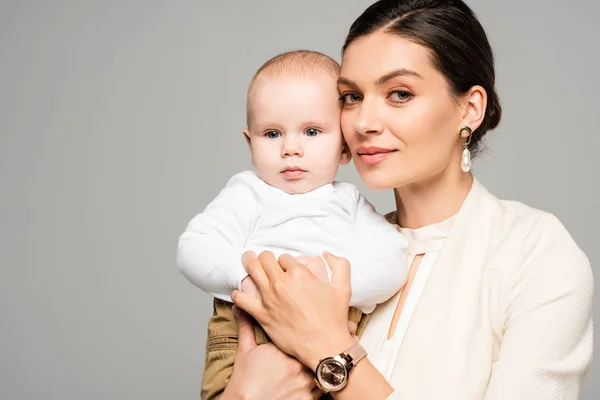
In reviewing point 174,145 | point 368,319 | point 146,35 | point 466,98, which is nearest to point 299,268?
point 368,319

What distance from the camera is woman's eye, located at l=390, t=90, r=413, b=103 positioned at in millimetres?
2744

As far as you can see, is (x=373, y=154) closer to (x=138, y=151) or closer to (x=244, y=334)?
(x=244, y=334)

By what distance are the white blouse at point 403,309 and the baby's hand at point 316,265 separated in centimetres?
30

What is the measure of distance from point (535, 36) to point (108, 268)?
8.91 ft

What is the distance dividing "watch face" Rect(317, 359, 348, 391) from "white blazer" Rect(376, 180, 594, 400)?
152mm

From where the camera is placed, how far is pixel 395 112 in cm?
273

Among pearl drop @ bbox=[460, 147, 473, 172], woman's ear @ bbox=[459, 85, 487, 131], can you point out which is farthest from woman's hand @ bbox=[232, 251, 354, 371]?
woman's ear @ bbox=[459, 85, 487, 131]

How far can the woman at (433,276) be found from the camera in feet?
8.13

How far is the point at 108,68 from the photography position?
508 centimetres

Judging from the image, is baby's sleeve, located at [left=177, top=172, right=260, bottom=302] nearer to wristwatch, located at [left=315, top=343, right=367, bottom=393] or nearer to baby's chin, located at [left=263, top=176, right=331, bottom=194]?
baby's chin, located at [left=263, top=176, right=331, bottom=194]

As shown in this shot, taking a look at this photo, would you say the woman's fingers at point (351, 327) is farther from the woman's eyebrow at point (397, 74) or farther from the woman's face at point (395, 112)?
the woman's eyebrow at point (397, 74)

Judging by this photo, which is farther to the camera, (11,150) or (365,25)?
(11,150)

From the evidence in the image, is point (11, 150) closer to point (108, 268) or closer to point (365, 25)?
point (108, 268)

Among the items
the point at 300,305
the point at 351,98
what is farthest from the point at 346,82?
the point at 300,305
